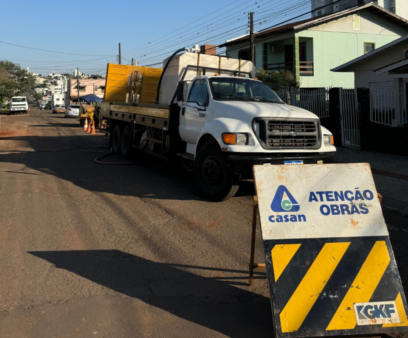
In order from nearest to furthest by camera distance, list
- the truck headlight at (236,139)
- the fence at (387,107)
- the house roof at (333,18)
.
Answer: the truck headlight at (236,139), the fence at (387,107), the house roof at (333,18)

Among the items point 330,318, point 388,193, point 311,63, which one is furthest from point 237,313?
point 311,63

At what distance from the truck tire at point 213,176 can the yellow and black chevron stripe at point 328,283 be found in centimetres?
388

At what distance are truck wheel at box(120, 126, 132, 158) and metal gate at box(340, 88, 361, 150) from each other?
7.78 m

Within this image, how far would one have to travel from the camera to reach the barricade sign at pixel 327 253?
345 cm

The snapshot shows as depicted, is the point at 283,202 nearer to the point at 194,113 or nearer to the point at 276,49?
the point at 194,113

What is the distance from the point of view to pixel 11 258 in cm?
521

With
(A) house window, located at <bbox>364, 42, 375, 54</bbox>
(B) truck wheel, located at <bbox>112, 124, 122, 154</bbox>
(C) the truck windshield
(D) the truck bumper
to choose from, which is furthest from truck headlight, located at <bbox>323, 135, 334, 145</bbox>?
(A) house window, located at <bbox>364, 42, 375, 54</bbox>

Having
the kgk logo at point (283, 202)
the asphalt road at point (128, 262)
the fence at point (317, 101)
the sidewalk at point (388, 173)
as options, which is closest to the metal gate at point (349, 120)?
the sidewalk at point (388, 173)

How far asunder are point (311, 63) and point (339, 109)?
16623mm

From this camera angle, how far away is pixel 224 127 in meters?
7.59

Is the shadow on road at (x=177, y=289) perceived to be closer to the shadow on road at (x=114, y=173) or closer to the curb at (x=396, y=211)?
the shadow on road at (x=114, y=173)

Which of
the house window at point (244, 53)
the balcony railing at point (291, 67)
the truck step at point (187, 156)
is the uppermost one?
the house window at point (244, 53)

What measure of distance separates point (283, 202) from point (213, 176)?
159 inches

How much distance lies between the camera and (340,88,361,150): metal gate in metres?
15.3
